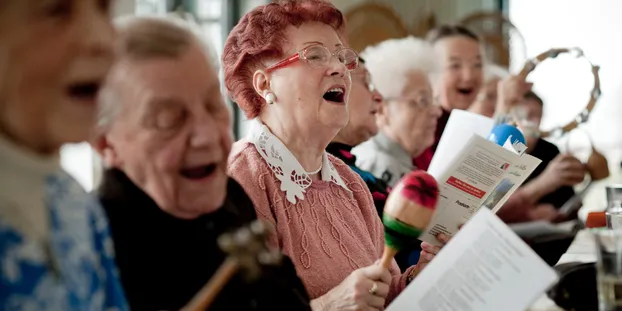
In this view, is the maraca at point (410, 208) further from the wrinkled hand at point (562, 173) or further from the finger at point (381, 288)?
the wrinkled hand at point (562, 173)

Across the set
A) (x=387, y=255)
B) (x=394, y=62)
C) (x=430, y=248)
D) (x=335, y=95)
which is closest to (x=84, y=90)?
(x=387, y=255)

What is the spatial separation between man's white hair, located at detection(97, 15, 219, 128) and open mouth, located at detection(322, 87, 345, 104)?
0.99 metres

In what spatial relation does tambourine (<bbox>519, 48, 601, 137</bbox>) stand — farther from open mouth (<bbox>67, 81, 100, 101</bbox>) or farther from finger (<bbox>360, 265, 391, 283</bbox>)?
open mouth (<bbox>67, 81, 100, 101</bbox>)

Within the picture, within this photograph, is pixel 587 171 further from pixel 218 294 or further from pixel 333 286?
pixel 218 294

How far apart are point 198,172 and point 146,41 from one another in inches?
7.7

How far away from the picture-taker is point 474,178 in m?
2.07

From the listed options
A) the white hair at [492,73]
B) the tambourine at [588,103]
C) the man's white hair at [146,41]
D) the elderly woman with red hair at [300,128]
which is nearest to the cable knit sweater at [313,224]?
the elderly woman with red hair at [300,128]

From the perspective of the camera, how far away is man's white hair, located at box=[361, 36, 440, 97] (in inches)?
139

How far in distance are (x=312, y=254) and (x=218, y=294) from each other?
2.97 ft

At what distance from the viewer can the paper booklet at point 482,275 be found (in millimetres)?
1520

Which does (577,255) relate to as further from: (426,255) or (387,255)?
(387,255)

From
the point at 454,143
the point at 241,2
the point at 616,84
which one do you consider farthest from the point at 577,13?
the point at 454,143

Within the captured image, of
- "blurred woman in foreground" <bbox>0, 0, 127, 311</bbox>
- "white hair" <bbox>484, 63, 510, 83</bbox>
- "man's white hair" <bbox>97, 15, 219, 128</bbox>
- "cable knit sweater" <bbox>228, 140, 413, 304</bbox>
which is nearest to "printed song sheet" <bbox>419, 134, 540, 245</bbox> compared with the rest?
"cable knit sweater" <bbox>228, 140, 413, 304</bbox>

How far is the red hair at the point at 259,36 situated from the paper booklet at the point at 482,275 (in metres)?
0.73
